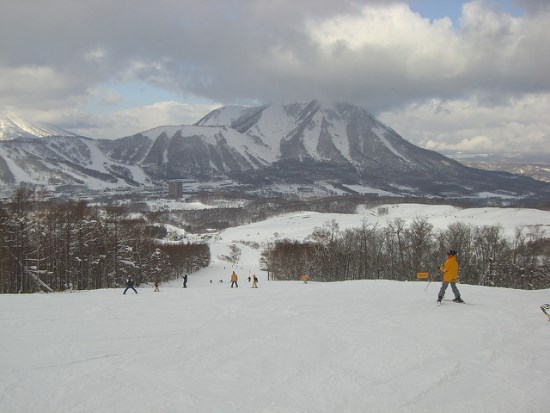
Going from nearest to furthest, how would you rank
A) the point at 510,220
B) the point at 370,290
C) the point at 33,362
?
the point at 33,362
the point at 370,290
the point at 510,220

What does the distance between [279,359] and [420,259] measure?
201 ft

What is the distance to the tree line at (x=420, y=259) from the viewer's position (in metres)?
64.4

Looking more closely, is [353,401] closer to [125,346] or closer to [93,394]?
[93,394]

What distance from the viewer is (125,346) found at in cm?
1195

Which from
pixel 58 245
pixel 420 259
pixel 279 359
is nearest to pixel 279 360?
pixel 279 359

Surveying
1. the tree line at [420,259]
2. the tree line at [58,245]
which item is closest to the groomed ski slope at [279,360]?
the tree line at [58,245]

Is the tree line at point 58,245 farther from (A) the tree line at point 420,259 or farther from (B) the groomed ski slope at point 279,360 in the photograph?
(A) the tree line at point 420,259

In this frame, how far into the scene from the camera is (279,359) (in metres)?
10.6

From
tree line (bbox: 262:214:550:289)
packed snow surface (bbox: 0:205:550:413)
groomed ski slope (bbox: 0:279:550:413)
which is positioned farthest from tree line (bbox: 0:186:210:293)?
tree line (bbox: 262:214:550:289)

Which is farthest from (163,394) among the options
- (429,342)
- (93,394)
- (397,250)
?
(397,250)

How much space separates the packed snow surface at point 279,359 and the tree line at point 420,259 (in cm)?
4587

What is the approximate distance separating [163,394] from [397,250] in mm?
78443

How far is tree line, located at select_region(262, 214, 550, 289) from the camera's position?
64369mm

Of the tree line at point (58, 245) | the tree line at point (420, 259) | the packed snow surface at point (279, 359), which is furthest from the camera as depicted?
the tree line at point (420, 259)
